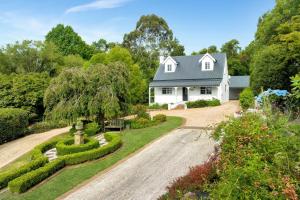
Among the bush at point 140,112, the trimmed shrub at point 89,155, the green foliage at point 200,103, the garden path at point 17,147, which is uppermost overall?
the green foliage at point 200,103

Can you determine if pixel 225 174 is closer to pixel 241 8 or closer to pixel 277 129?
pixel 277 129

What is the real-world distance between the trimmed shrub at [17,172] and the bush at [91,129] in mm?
6504

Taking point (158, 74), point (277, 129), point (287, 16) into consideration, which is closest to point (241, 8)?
point (287, 16)

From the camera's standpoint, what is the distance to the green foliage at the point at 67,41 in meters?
56.4

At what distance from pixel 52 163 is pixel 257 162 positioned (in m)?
10.6

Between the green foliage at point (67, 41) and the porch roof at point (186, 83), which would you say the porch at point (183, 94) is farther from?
the green foliage at point (67, 41)

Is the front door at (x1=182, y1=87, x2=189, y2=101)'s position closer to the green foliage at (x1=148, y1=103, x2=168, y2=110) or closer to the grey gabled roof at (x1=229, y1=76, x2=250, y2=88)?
the green foliage at (x1=148, y1=103, x2=168, y2=110)

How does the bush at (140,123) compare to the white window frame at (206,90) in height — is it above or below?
below

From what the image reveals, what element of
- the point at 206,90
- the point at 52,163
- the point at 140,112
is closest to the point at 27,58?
the point at 140,112

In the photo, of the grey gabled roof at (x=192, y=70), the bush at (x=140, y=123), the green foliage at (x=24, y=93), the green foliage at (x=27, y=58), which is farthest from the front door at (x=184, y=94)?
the green foliage at (x=27, y=58)

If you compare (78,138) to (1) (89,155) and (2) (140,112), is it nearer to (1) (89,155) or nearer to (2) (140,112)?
(1) (89,155)

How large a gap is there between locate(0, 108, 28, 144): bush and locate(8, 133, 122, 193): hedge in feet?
20.0

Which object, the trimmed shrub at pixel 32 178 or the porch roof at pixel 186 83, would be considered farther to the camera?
the porch roof at pixel 186 83

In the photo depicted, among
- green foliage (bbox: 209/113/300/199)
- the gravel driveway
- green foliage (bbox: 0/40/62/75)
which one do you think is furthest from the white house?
green foliage (bbox: 209/113/300/199)
